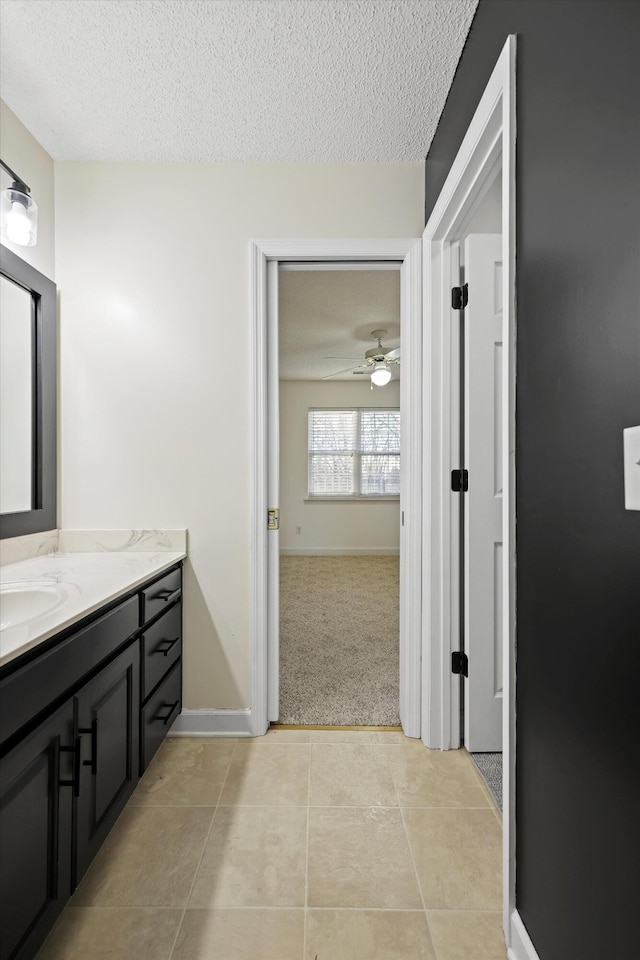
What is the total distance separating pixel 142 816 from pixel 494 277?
244 centimetres

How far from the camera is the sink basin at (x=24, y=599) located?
56.2 inches

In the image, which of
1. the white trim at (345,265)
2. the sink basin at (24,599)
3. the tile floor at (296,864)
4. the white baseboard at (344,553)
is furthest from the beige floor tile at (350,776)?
the white baseboard at (344,553)

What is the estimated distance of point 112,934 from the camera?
1.27m

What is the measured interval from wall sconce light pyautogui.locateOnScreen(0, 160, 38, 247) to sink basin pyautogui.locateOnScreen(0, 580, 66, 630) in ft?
4.05

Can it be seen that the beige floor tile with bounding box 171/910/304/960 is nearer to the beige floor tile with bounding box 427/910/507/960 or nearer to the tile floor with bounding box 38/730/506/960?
the tile floor with bounding box 38/730/506/960

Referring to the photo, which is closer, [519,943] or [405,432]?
[519,943]

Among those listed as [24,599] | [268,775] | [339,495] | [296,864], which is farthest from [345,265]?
[339,495]

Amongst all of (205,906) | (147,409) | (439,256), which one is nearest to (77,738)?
(205,906)

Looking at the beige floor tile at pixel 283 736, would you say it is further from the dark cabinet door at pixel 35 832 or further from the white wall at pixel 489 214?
the white wall at pixel 489 214

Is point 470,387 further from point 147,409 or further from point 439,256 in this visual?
point 147,409

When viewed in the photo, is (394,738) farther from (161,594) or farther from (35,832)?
(35,832)

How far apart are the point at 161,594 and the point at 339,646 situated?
5.97ft

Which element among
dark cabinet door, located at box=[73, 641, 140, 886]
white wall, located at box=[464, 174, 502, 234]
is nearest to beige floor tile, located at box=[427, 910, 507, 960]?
dark cabinet door, located at box=[73, 641, 140, 886]

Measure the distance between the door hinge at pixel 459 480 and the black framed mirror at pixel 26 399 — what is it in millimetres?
1749
